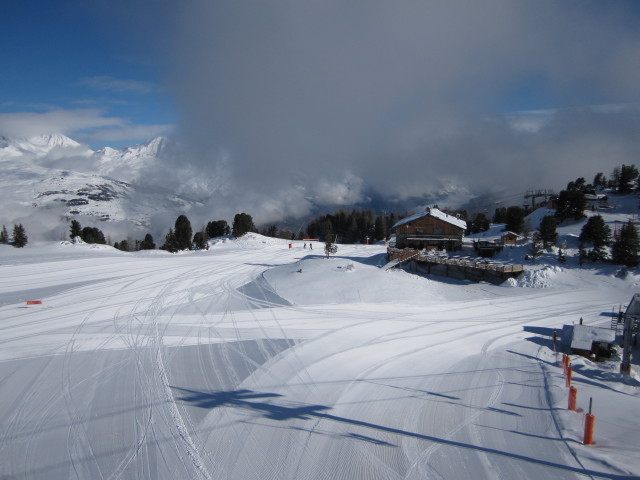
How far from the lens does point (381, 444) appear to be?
838 centimetres

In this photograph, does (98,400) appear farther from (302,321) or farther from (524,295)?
(524,295)

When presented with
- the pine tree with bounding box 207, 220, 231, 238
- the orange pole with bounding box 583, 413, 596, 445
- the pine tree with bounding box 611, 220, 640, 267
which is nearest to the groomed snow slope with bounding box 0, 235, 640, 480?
the orange pole with bounding box 583, 413, 596, 445

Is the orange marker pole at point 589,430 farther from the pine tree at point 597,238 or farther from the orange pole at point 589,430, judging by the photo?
the pine tree at point 597,238

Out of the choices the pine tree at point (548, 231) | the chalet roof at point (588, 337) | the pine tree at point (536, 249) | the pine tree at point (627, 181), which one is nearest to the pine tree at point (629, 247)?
the pine tree at point (548, 231)

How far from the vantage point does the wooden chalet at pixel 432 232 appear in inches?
1770

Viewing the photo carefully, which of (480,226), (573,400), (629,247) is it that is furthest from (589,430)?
(480,226)

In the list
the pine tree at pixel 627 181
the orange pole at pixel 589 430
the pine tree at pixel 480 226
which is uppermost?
the pine tree at pixel 627 181

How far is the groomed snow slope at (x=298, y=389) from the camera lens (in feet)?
25.5

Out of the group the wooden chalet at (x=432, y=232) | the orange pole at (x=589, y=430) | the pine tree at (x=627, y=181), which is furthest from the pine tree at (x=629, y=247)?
the pine tree at (x=627, y=181)

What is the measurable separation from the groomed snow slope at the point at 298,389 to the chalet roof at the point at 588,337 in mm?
1588

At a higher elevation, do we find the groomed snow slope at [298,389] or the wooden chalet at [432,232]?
the wooden chalet at [432,232]

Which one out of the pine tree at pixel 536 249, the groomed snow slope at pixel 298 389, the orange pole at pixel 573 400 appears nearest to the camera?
the groomed snow slope at pixel 298 389

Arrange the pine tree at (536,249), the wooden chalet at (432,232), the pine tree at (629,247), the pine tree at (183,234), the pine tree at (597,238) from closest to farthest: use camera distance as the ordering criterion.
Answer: the pine tree at (629,247) → the pine tree at (597,238) → the pine tree at (536,249) → the wooden chalet at (432,232) → the pine tree at (183,234)

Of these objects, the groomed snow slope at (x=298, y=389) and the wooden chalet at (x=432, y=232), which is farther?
the wooden chalet at (x=432, y=232)
